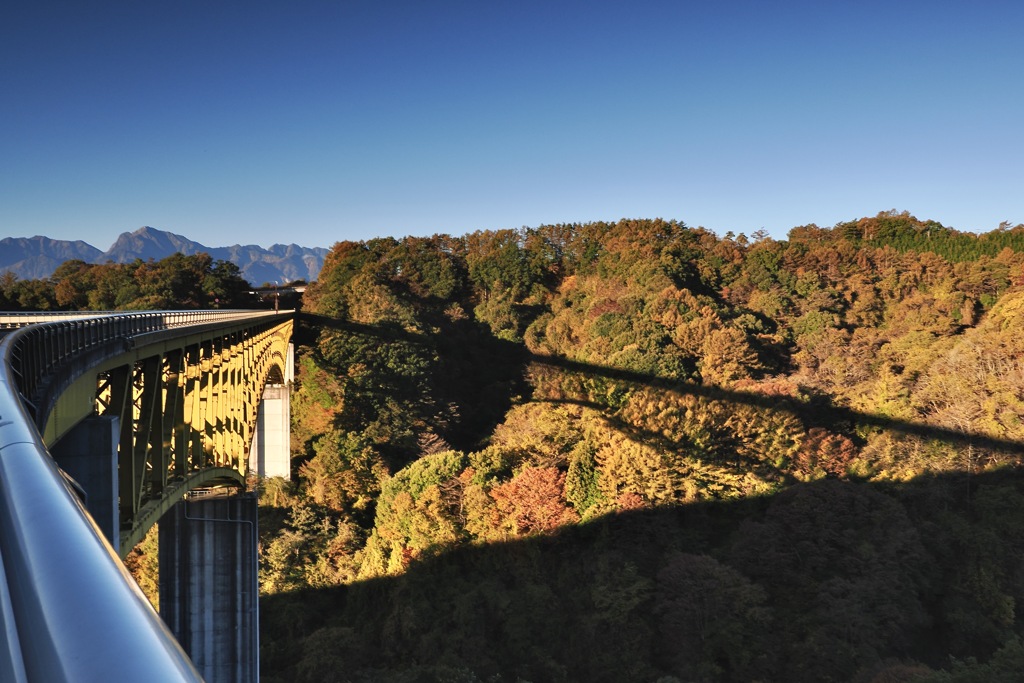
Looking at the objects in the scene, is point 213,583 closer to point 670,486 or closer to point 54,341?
point 54,341

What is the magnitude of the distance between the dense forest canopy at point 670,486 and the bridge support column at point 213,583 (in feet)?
16.5

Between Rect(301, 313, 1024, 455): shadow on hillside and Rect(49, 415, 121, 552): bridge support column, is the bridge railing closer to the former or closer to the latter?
Rect(49, 415, 121, 552): bridge support column

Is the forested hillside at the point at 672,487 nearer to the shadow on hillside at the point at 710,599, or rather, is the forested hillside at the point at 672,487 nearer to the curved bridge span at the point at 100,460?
the shadow on hillside at the point at 710,599

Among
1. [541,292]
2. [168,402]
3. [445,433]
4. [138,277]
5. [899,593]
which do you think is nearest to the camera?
[168,402]

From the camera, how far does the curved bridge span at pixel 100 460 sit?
0.88 meters

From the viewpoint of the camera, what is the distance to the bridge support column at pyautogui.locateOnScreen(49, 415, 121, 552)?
269 inches

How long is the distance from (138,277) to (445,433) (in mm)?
20554

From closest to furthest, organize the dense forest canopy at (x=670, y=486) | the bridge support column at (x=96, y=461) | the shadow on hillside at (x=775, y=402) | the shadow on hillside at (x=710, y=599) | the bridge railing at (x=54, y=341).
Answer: the bridge railing at (x=54, y=341), the bridge support column at (x=96, y=461), the shadow on hillside at (x=710, y=599), the dense forest canopy at (x=670, y=486), the shadow on hillside at (x=775, y=402)

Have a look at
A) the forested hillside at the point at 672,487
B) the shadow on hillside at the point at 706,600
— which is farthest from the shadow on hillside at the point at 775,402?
the shadow on hillside at the point at 706,600

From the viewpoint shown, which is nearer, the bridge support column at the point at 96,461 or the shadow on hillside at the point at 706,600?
the bridge support column at the point at 96,461

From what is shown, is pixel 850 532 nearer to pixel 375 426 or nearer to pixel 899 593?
pixel 899 593

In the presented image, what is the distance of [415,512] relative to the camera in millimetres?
28516

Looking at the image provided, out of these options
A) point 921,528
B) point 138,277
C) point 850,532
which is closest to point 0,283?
point 138,277

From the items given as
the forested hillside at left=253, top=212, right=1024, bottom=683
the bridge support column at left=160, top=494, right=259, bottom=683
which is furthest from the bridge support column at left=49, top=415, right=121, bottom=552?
the forested hillside at left=253, top=212, right=1024, bottom=683
